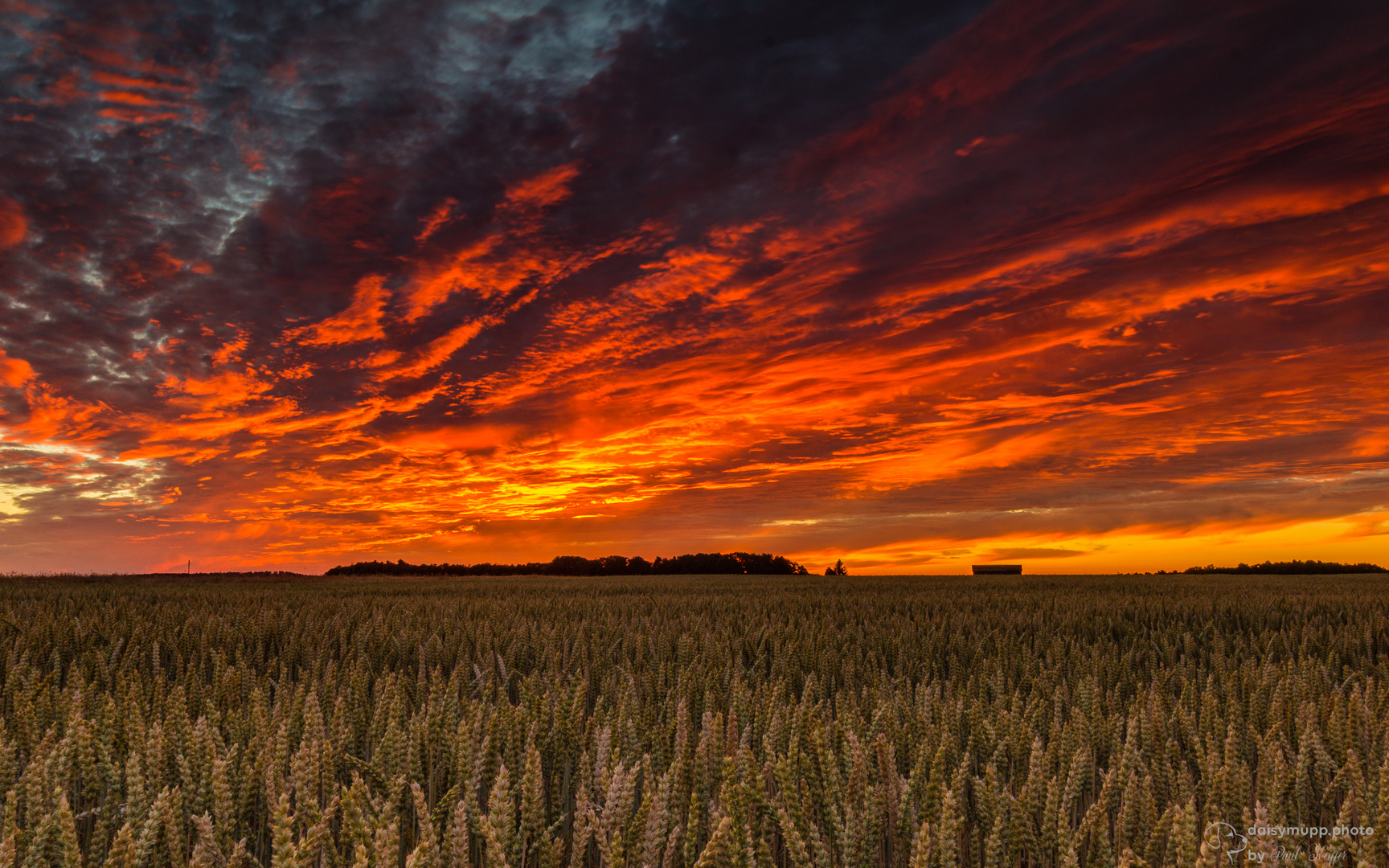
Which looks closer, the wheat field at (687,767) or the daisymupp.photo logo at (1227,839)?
the wheat field at (687,767)

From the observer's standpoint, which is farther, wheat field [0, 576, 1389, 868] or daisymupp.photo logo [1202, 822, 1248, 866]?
daisymupp.photo logo [1202, 822, 1248, 866]

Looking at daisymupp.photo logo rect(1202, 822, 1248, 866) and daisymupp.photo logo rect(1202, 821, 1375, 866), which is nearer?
daisymupp.photo logo rect(1202, 821, 1375, 866)

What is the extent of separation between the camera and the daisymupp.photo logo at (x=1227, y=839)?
1807mm

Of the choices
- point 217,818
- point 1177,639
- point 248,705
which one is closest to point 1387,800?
point 217,818

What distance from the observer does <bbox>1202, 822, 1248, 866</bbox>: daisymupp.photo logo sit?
5.93ft

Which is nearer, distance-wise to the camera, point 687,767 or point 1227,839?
point 1227,839

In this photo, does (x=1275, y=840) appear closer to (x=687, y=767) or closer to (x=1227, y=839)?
(x=1227, y=839)

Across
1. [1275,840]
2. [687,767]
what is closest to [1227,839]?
[1275,840]

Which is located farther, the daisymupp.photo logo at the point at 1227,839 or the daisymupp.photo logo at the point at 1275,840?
the daisymupp.photo logo at the point at 1227,839

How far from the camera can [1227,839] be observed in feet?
6.47

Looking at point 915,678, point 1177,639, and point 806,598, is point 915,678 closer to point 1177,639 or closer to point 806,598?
point 1177,639

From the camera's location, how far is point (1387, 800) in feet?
5.92

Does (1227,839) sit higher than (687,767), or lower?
lower

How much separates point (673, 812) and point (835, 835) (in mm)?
420
